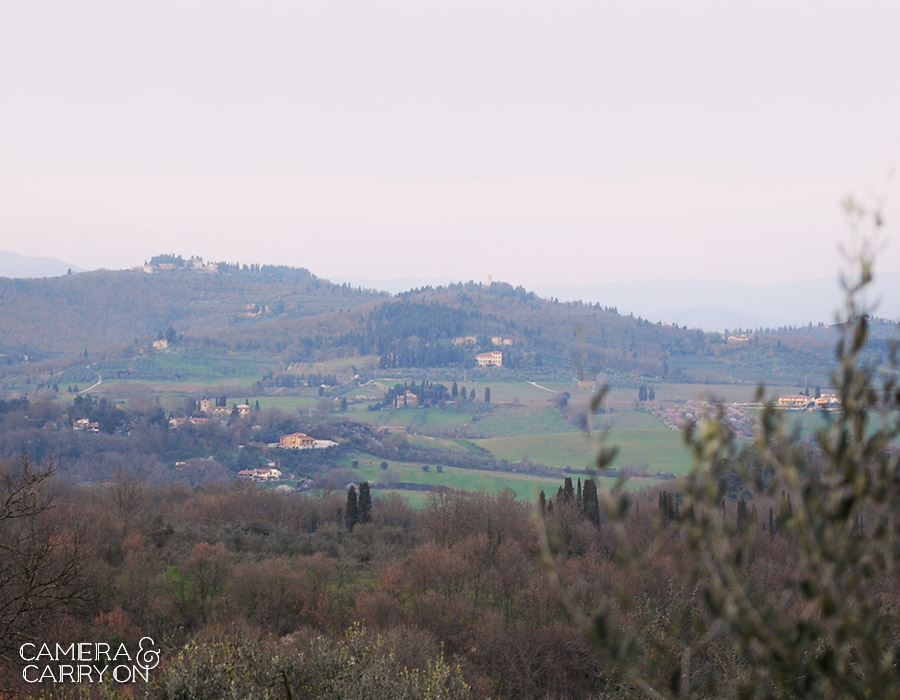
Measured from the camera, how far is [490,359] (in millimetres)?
166500

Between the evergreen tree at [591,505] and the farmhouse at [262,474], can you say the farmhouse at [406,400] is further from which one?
the evergreen tree at [591,505]

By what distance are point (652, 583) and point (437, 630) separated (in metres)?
8.00

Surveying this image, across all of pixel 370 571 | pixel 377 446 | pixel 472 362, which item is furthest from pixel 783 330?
pixel 370 571

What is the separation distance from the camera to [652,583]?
96.8ft

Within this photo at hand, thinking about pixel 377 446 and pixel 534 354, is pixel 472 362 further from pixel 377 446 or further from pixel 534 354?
pixel 377 446

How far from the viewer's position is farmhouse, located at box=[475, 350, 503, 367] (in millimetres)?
165250

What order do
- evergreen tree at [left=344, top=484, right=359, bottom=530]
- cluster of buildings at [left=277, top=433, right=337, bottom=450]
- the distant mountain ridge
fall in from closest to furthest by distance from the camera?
evergreen tree at [left=344, top=484, right=359, bottom=530], cluster of buildings at [left=277, top=433, right=337, bottom=450], the distant mountain ridge

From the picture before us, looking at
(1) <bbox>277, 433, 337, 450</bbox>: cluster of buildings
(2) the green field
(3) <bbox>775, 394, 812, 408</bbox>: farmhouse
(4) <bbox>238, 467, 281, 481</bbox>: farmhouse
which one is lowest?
(4) <bbox>238, 467, 281, 481</bbox>: farmhouse

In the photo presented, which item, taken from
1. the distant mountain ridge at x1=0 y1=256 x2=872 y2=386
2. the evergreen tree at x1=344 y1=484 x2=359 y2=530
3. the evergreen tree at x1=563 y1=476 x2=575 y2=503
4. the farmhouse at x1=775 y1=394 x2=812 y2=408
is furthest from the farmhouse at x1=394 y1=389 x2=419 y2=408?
the evergreen tree at x1=344 y1=484 x2=359 y2=530

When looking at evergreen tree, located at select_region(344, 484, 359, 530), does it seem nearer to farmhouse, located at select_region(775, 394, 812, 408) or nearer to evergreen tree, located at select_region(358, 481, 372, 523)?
evergreen tree, located at select_region(358, 481, 372, 523)

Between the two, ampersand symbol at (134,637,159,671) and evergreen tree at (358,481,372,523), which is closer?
ampersand symbol at (134,637,159,671)

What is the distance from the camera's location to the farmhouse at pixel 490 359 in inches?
6506

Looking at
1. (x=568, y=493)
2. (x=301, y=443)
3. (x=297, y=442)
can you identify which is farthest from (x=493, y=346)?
(x=568, y=493)

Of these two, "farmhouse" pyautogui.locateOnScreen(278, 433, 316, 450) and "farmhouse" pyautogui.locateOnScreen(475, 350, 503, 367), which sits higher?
"farmhouse" pyautogui.locateOnScreen(475, 350, 503, 367)
